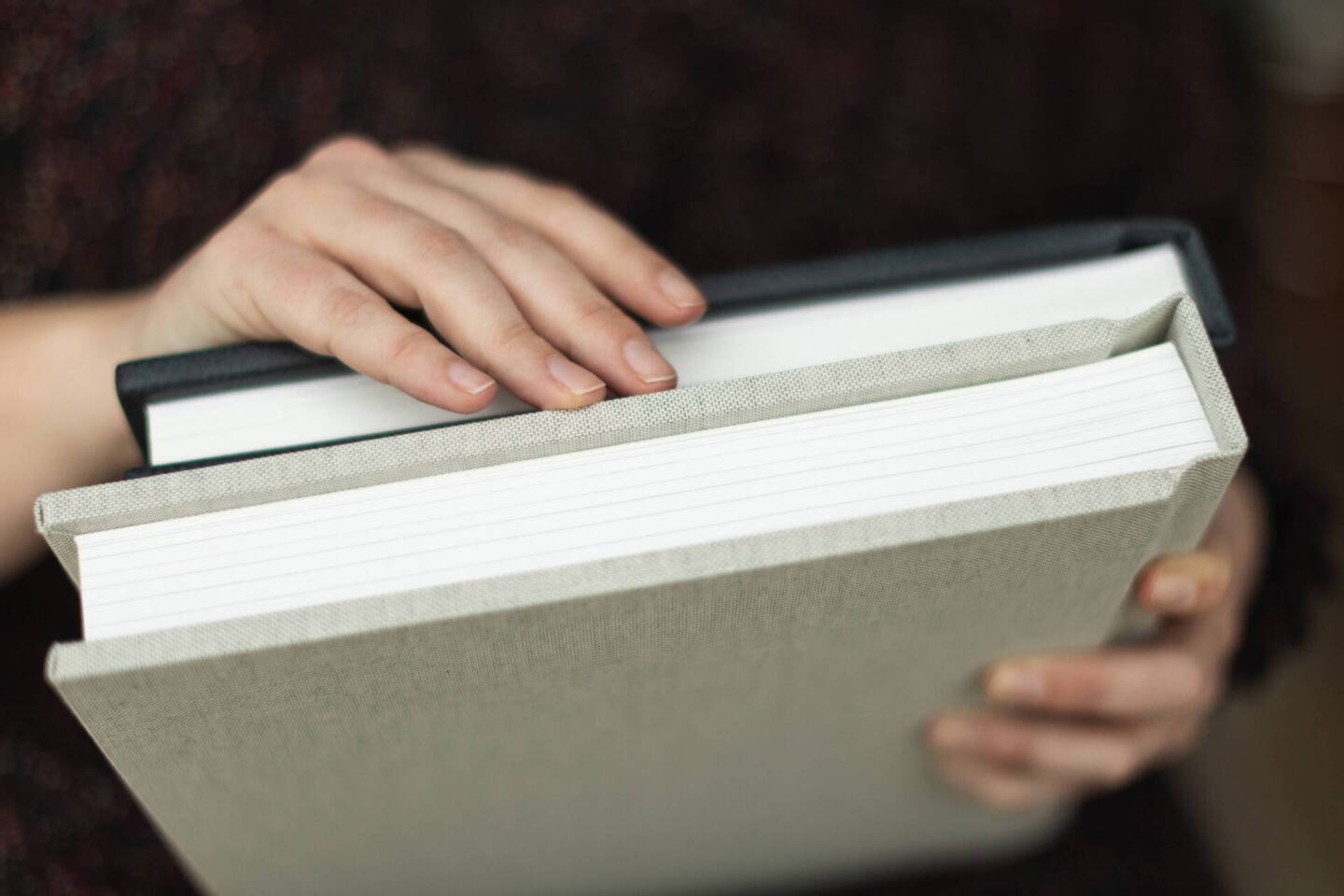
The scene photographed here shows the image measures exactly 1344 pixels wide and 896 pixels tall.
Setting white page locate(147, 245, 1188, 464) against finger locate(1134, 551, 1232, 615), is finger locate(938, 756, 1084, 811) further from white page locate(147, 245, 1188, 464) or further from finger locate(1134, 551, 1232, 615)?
white page locate(147, 245, 1188, 464)

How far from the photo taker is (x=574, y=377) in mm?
361

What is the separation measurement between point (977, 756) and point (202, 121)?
0.67 m

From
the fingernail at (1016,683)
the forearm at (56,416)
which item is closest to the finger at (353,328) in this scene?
the forearm at (56,416)

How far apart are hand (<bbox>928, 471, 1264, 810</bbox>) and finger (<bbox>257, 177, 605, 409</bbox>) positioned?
0.26 meters

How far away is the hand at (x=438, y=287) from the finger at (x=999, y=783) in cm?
31

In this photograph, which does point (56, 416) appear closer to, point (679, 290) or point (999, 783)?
point (679, 290)

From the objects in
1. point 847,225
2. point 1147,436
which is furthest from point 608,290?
point 847,225

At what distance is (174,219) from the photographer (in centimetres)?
70

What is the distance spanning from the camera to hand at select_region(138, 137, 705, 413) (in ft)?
1.25

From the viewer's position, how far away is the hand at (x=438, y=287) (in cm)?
38

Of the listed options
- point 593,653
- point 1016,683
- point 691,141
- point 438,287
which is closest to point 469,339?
point 438,287

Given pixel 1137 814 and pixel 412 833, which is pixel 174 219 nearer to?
pixel 412 833

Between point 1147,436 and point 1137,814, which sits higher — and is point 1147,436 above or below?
above

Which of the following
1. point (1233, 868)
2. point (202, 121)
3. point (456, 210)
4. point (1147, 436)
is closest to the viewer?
point (1147, 436)
